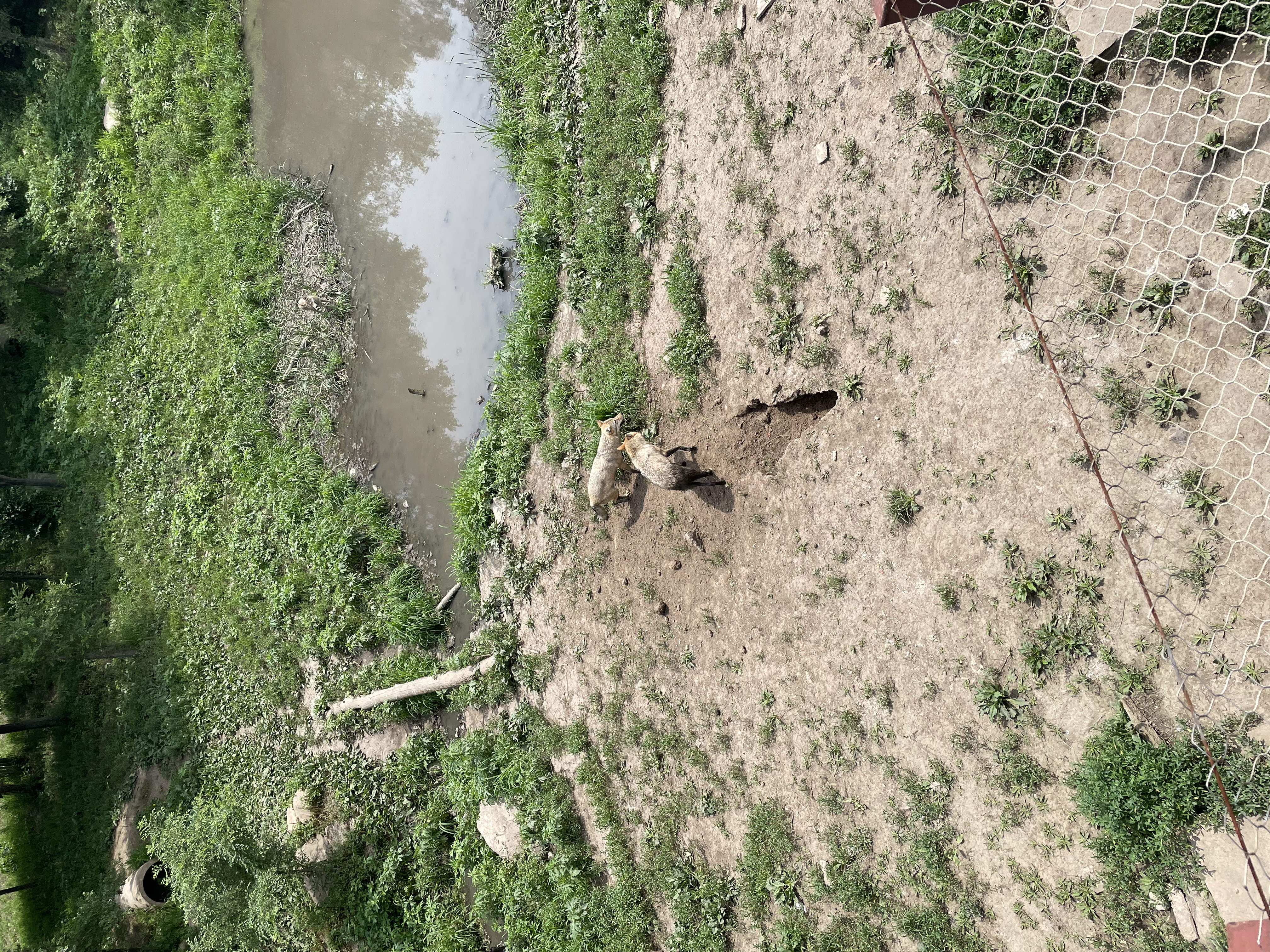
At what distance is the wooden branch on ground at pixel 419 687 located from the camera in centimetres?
829

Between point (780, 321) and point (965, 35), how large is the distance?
2320 mm

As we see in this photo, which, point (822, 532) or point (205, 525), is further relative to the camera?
point (205, 525)

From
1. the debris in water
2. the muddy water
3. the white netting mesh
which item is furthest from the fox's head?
the white netting mesh

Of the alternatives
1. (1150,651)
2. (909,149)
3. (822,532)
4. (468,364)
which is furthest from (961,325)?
(468,364)

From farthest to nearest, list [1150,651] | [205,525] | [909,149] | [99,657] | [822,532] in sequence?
[99,657] < [205,525] < [822,532] < [909,149] < [1150,651]

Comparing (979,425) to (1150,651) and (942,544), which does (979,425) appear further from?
(1150,651)

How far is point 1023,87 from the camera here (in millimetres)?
4961

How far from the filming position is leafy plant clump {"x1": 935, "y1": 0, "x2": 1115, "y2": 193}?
4.81 m

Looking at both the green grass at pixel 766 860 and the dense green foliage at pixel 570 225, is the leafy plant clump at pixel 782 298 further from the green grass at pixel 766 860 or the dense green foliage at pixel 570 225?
the green grass at pixel 766 860

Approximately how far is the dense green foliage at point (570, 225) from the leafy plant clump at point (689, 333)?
438 mm

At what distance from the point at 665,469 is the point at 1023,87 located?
376 cm

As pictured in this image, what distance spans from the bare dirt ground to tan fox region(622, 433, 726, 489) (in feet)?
0.52

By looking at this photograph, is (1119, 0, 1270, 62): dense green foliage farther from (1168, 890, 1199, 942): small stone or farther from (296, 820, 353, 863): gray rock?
(296, 820, 353, 863): gray rock

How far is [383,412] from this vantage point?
9.55 m
